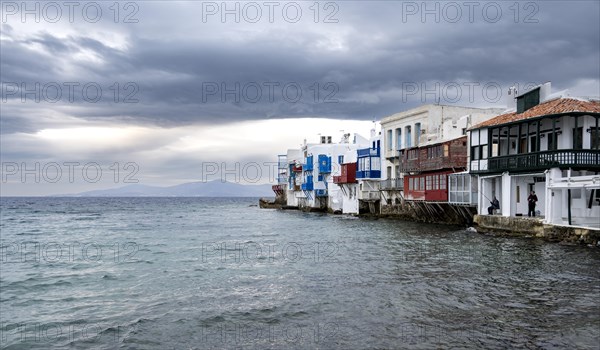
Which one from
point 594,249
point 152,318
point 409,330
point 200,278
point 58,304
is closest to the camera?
point 409,330

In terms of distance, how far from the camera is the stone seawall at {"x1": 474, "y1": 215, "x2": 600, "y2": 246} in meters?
25.4

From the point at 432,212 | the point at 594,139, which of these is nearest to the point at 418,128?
the point at 432,212

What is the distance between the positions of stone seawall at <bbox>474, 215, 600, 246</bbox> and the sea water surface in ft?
3.12

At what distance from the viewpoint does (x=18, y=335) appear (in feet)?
43.1

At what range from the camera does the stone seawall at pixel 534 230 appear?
25373 millimetres

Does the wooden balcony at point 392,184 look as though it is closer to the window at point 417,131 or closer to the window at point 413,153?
the window at point 417,131

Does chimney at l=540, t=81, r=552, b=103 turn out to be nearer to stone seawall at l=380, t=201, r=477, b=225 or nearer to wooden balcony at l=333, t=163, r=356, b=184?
stone seawall at l=380, t=201, r=477, b=225

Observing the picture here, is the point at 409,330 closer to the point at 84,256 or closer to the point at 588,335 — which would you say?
the point at 588,335

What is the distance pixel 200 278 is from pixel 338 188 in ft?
179

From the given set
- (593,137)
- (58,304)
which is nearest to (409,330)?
(58,304)

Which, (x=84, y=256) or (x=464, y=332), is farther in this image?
(x=84, y=256)

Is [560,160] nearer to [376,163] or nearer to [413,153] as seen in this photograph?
[413,153]

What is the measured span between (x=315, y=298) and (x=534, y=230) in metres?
18.2

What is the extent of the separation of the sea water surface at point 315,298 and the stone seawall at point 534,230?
950 mm
